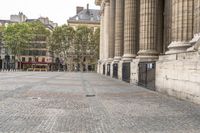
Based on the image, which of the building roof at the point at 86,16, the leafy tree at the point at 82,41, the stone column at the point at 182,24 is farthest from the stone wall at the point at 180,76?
the building roof at the point at 86,16

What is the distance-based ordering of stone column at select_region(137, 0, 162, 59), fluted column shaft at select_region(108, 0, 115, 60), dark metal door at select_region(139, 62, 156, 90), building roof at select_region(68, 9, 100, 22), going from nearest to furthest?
dark metal door at select_region(139, 62, 156, 90) < stone column at select_region(137, 0, 162, 59) < fluted column shaft at select_region(108, 0, 115, 60) < building roof at select_region(68, 9, 100, 22)

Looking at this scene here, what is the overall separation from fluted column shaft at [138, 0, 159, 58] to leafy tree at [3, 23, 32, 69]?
82.8 meters

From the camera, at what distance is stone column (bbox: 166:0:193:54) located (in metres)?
17.0

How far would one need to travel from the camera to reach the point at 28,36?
106562mm

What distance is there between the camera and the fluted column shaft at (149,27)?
80.8 feet

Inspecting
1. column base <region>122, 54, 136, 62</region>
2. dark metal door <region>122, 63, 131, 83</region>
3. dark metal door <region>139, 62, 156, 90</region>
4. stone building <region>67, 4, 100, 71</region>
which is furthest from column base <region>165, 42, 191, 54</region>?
stone building <region>67, 4, 100, 71</region>

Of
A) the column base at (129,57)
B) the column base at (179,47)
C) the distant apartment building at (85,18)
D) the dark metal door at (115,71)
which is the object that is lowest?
A: the dark metal door at (115,71)

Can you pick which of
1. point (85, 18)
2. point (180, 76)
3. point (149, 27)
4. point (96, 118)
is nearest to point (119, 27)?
point (149, 27)

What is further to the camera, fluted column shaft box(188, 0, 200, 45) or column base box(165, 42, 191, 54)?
column base box(165, 42, 191, 54)

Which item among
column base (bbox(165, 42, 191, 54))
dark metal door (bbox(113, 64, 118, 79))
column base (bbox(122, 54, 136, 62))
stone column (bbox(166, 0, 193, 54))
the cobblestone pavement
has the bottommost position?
the cobblestone pavement

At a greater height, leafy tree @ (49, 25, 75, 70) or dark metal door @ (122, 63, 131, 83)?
leafy tree @ (49, 25, 75, 70)

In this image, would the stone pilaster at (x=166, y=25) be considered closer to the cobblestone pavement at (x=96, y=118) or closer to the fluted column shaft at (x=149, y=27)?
the fluted column shaft at (x=149, y=27)

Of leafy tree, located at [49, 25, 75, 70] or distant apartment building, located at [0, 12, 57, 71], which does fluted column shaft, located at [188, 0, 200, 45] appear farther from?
distant apartment building, located at [0, 12, 57, 71]

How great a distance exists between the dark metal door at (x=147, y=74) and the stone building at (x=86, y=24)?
79396 mm
